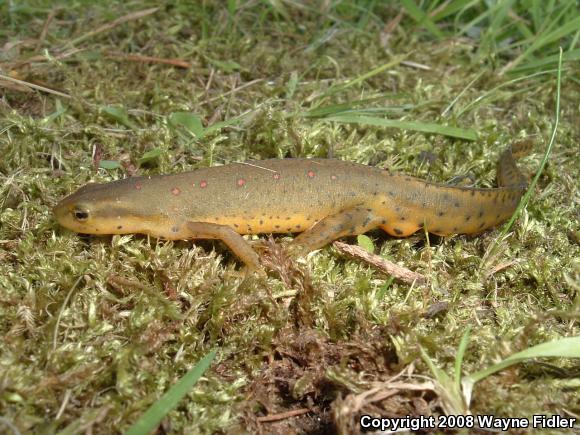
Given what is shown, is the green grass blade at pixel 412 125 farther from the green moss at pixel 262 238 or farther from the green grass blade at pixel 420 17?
Result: the green grass blade at pixel 420 17

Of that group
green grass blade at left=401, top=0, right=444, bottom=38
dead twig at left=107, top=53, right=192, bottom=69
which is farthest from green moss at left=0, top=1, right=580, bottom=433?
green grass blade at left=401, top=0, right=444, bottom=38

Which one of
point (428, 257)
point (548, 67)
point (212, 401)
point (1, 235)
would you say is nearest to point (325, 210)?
point (428, 257)

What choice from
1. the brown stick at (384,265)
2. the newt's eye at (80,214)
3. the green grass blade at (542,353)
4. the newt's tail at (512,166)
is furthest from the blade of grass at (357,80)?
the green grass blade at (542,353)

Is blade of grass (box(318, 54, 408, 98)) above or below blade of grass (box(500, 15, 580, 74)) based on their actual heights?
below

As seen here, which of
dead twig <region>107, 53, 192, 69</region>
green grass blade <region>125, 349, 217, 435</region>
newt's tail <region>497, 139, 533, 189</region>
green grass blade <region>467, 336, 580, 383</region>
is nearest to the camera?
green grass blade <region>125, 349, 217, 435</region>

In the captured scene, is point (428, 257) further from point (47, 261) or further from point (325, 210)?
point (47, 261)

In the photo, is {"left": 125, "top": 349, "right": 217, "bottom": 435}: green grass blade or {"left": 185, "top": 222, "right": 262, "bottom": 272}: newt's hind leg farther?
{"left": 185, "top": 222, "right": 262, "bottom": 272}: newt's hind leg

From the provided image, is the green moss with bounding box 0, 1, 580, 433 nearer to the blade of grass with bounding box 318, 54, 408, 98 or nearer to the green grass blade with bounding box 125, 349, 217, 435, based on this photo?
the blade of grass with bounding box 318, 54, 408, 98
